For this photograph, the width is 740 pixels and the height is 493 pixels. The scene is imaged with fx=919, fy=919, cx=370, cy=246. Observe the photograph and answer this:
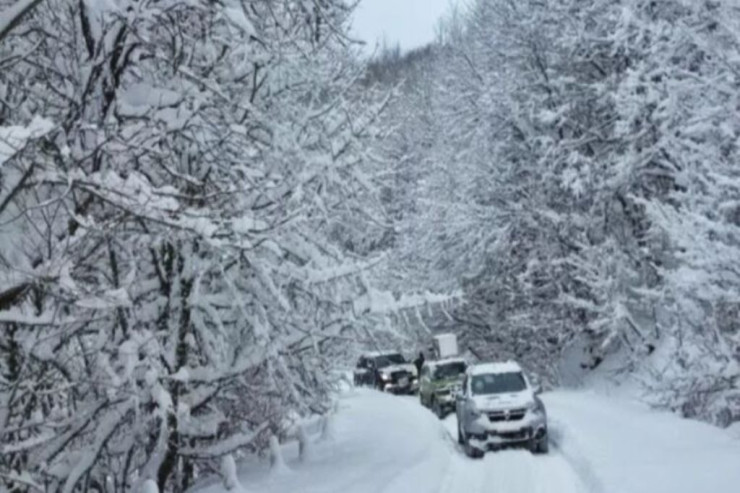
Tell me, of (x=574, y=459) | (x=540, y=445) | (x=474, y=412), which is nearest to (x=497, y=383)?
(x=474, y=412)

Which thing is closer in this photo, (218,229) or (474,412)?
(218,229)

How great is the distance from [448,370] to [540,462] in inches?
580

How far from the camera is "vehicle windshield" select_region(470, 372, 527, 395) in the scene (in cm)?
2088

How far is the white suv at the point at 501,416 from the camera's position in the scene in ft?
62.1

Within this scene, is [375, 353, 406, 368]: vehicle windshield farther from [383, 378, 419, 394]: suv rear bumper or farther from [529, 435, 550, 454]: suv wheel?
[529, 435, 550, 454]: suv wheel

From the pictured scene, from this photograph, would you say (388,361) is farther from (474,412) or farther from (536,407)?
(536,407)

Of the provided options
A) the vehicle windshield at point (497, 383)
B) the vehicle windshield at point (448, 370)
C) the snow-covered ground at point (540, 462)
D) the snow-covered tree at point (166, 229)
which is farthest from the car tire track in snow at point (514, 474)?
the vehicle windshield at point (448, 370)

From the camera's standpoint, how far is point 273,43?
10898 millimetres

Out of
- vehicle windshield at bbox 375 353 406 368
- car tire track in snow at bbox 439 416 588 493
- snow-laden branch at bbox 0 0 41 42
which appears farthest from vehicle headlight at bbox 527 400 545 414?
vehicle windshield at bbox 375 353 406 368

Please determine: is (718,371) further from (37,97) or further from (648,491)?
(37,97)

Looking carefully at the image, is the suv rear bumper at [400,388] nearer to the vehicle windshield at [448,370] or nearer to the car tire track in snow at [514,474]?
the vehicle windshield at [448,370]

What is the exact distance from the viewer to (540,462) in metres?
17.0

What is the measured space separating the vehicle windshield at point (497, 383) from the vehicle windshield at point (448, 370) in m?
10.0

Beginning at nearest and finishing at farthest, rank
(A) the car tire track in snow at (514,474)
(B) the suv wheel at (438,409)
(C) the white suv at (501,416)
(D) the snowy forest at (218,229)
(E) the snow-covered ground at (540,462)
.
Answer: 1. (D) the snowy forest at (218,229)
2. (E) the snow-covered ground at (540,462)
3. (A) the car tire track in snow at (514,474)
4. (C) the white suv at (501,416)
5. (B) the suv wheel at (438,409)
